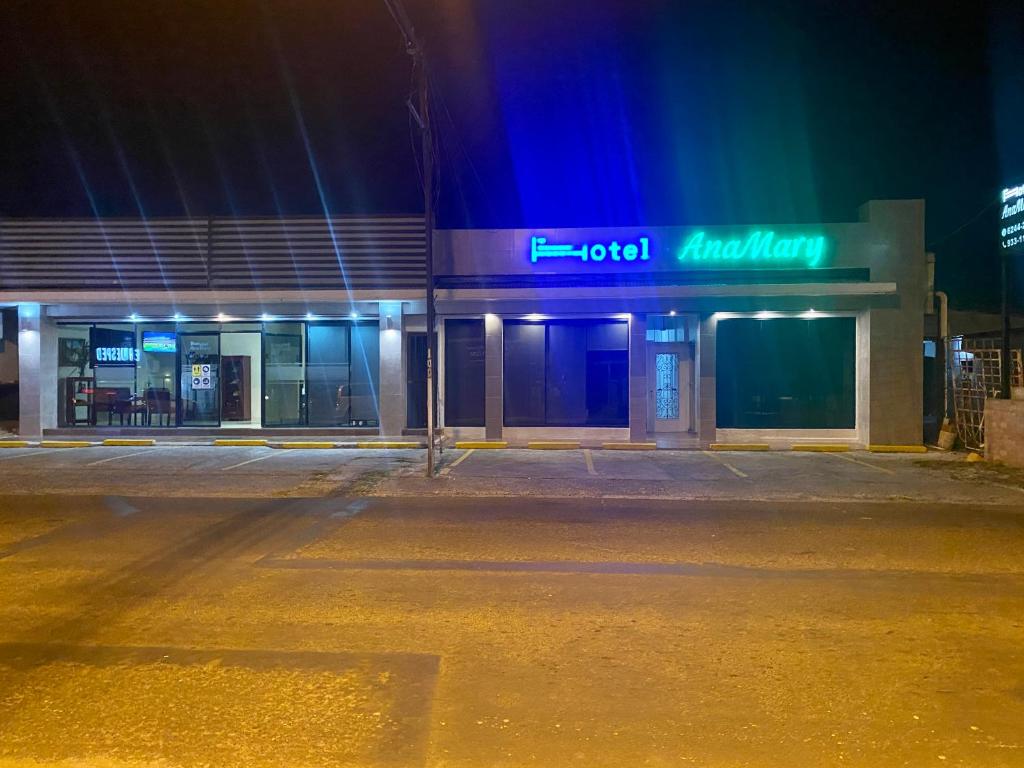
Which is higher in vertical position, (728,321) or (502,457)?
(728,321)

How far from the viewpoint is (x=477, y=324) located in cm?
1972

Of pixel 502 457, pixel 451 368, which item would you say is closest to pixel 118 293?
pixel 451 368

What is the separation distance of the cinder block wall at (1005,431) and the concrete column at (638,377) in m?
7.29

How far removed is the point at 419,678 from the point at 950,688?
10.8ft

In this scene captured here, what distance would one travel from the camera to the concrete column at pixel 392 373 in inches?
773

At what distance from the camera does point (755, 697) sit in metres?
4.52

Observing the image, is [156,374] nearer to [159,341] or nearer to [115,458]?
[159,341]

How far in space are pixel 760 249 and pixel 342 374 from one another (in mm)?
11186

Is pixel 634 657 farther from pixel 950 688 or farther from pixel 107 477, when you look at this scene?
pixel 107 477

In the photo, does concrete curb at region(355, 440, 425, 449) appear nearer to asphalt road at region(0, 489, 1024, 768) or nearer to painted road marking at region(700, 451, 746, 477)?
painted road marking at region(700, 451, 746, 477)

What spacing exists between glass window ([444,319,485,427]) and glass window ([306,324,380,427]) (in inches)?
79.2

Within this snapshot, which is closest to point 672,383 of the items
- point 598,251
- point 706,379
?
point 706,379

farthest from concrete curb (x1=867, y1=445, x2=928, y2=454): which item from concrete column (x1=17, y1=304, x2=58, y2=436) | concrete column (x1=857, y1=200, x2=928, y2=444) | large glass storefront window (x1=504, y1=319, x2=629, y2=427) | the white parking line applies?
Result: concrete column (x1=17, y1=304, x2=58, y2=436)

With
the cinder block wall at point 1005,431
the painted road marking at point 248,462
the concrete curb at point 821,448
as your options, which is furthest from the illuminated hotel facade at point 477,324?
the painted road marking at point 248,462
